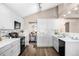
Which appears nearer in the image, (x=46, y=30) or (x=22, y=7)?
(x=22, y=7)

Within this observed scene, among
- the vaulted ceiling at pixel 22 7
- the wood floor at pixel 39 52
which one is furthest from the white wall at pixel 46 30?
the vaulted ceiling at pixel 22 7

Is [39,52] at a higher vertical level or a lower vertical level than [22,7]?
lower

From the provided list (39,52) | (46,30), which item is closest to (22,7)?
(39,52)

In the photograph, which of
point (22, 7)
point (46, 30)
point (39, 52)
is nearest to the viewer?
point (22, 7)

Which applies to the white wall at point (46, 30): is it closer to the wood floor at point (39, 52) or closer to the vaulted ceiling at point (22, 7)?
the wood floor at point (39, 52)

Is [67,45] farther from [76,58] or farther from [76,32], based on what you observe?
[76,58]

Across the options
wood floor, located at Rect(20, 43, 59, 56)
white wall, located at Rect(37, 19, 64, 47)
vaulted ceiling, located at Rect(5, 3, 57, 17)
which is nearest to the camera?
vaulted ceiling, located at Rect(5, 3, 57, 17)

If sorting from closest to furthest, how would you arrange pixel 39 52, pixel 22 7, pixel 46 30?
pixel 22 7 → pixel 39 52 → pixel 46 30

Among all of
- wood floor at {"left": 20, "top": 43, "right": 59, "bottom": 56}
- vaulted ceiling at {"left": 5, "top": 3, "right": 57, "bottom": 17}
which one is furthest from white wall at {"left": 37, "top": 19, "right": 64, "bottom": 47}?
vaulted ceiling at {"left": 5, "top": 3, "right": 57, "bottom": 17}

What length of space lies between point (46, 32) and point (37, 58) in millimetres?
6952

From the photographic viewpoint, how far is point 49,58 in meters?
1.27

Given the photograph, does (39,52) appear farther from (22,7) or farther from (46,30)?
(22,7)

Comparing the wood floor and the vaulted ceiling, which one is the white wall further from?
the vaulted ceiling

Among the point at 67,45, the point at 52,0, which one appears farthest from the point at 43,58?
the point at 67,45
